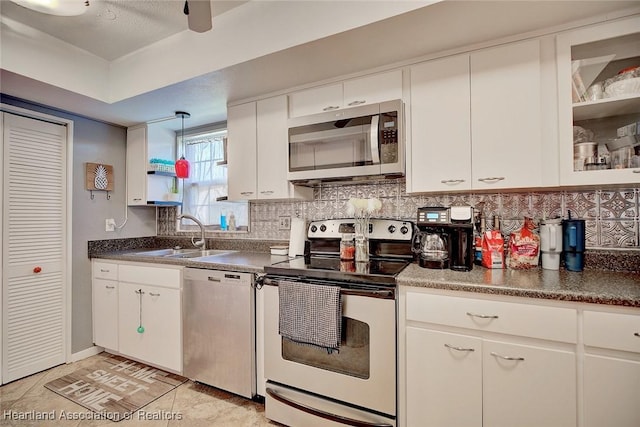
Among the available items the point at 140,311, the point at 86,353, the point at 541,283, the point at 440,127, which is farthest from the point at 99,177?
the point at 541,283

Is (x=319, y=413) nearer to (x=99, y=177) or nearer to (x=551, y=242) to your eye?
(x=551, y=242)

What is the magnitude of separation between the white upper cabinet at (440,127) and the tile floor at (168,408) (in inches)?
68.5

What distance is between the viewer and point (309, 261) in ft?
6.60

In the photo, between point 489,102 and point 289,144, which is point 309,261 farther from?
point 489,102

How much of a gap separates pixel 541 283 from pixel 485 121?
860 mm

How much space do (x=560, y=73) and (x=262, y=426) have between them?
246 cm

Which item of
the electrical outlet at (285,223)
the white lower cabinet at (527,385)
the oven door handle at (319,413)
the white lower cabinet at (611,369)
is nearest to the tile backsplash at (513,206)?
the electrical outlet at (285,223)

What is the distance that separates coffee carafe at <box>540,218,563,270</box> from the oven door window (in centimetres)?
103

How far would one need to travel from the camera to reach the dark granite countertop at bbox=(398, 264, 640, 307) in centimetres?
117

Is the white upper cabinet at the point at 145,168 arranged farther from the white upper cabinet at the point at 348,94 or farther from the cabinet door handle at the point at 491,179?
the cabinet door handle at the point at 491,179

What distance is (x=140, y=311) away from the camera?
7.84 feet

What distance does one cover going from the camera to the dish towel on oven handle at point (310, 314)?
1.54 metres

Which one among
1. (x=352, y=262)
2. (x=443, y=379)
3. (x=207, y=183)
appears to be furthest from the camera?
(x=207, y=183)

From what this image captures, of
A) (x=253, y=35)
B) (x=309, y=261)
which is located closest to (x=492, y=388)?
(x=309, y=261)
